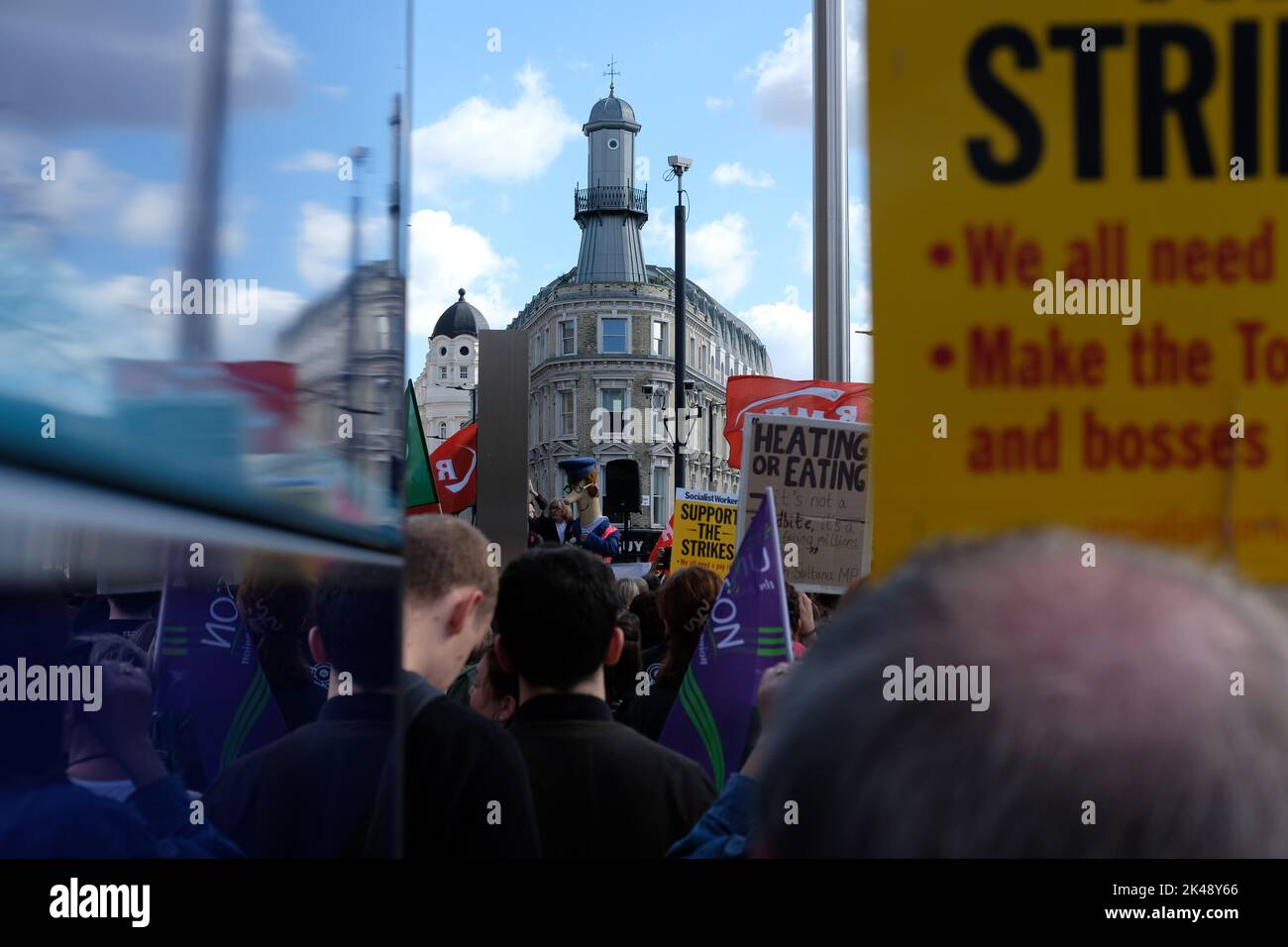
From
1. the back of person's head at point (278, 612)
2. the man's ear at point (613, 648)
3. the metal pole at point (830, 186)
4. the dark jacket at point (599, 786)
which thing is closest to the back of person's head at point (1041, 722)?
the back of person's head at point (278, 612)

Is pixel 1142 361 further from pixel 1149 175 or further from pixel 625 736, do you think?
pixel 625 736

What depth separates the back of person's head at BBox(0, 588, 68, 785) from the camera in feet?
1.75

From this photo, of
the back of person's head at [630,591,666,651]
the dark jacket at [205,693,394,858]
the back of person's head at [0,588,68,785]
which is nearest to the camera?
the back of person's head at [0,588,68,785]

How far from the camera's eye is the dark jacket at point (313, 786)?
92cm

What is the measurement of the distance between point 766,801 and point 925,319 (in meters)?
1.22

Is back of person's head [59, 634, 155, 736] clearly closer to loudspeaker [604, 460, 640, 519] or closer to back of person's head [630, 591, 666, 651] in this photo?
back of person's head [630, 591, 666, 651]

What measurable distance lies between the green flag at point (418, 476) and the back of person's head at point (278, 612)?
4.52 metres

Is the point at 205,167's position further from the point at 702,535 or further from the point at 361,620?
the point at 702,535

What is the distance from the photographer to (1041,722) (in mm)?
702

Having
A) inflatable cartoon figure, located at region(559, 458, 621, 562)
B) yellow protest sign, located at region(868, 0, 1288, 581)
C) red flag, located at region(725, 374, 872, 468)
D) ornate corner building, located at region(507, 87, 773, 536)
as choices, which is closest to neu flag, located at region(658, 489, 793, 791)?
yellow protest sign, located at region(868, 0, 1288, 581)

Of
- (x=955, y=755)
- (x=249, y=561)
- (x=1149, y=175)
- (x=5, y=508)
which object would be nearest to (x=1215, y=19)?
(x=1149, y=175)

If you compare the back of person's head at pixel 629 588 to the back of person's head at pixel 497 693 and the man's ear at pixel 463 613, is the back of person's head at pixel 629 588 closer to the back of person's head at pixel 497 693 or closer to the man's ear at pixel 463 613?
the back of person's head at pixel 497 693

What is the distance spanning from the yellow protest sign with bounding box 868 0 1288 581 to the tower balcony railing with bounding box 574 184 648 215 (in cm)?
7159

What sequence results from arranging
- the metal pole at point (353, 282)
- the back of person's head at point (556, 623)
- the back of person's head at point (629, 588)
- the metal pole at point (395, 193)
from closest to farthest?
the metal pole at point (353, 282), the metal pole at point (395, 193), the back of person's head at point (556, 623), the back of person's head at point (629, 588)
